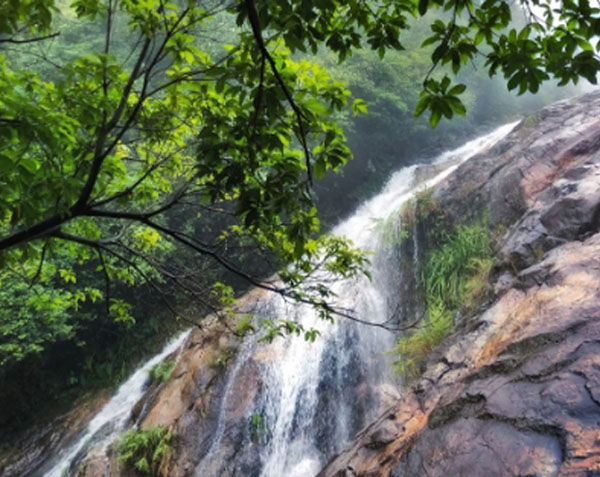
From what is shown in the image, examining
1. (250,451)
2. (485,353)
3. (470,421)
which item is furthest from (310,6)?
(250,451)

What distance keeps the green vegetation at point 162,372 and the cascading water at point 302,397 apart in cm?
46

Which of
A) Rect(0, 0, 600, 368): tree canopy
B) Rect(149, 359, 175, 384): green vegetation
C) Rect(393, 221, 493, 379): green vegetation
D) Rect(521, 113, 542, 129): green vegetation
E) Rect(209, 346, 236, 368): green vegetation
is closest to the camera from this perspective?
Rect(0, 0, 600, 368): tree canopy

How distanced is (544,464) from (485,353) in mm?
1475

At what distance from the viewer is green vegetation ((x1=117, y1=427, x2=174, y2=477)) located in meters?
5.94

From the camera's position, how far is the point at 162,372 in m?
7.86

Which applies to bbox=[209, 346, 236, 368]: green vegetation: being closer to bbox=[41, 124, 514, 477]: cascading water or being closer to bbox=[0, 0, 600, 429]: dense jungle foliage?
bbox=[41, 124, 514, 477]: cascading water

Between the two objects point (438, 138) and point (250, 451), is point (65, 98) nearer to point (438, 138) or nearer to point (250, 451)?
point (250, 451)

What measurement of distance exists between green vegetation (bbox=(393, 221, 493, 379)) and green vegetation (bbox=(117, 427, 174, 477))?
Result: 13.0 feet

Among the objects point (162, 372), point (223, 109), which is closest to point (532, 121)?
point (223, 109)

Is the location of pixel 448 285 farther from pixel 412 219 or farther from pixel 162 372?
pixel 162 372

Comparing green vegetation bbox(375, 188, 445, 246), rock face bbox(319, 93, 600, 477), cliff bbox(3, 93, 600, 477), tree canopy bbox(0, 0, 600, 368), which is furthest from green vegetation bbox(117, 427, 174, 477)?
green vegetation bbox(375, 188, 445, 246)

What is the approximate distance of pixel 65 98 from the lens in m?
2.12

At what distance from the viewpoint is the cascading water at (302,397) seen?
19.5 ft

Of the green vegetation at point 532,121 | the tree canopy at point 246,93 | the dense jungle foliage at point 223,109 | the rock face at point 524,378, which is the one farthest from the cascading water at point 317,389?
the green vegetation at point 532,121
